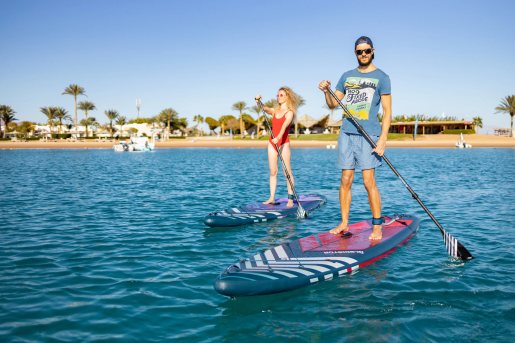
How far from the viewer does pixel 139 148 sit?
186 feet

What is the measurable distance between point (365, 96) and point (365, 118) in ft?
1.16

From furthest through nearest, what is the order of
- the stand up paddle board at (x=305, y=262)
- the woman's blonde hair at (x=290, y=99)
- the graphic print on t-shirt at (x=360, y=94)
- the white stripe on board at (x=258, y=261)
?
1. the woman's blonde hair at (x=290, y=99)
2. the graphic print on t-shirt at (x=360, y=94)
3. the white stripe on board at (x=258, y=261)
4. the stand up paddle board at (x=305, y=262)

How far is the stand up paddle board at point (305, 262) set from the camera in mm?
4262

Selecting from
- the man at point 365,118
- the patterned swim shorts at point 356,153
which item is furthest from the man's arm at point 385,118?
the patterned swim shorts at point 356,153

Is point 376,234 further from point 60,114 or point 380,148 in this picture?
point 60,114

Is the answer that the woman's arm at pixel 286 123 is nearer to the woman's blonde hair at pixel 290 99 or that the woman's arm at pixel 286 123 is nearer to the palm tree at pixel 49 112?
the woman's blonde hair at pixel 290 99

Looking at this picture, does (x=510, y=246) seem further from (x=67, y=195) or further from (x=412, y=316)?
(x=67, y=195)

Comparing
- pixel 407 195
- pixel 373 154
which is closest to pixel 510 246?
pixel 373 154

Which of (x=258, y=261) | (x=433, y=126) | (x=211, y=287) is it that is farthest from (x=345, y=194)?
(x=433, y=126)

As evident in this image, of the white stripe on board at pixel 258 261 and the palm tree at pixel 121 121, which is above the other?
the palm tree at pixel 121 121

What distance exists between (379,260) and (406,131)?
9533 centimetres

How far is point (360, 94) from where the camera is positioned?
593 cm

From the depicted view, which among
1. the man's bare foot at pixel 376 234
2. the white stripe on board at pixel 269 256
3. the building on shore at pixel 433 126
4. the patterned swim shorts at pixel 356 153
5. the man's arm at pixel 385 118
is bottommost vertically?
the white stripe on board at pixel 269 256

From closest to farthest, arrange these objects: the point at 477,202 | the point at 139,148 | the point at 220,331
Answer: the point at 220,331, the point at 477,202, the point at 139,148
